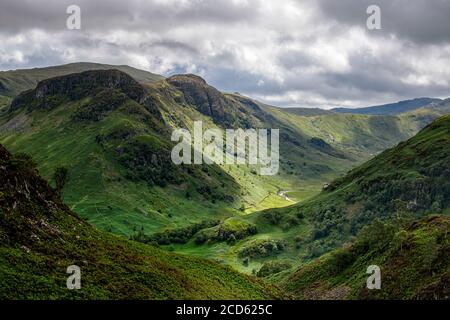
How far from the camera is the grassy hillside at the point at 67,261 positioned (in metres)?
64.5

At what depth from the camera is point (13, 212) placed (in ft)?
239

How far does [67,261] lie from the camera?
235 ft

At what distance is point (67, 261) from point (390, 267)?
80601mm

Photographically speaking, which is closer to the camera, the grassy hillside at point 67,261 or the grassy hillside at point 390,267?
the grassy hillside at point 67,261

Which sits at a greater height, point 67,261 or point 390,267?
point 67,261

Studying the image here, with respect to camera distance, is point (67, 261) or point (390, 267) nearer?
point (67, 261)

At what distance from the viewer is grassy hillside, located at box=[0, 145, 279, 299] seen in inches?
2539

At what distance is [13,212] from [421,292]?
7557 centimetres

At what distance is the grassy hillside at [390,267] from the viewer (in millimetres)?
102688

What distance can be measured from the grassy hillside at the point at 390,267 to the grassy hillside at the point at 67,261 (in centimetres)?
3215

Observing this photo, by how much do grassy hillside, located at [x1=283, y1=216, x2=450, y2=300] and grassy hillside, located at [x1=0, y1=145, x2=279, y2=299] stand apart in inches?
1266
